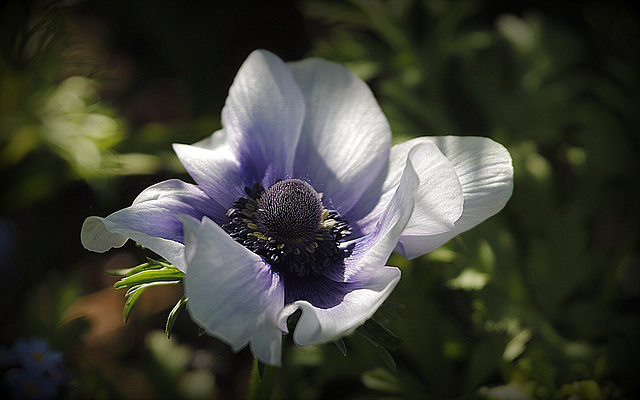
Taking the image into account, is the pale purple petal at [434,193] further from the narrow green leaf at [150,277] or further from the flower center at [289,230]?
the narrow green leaf at [150,277]

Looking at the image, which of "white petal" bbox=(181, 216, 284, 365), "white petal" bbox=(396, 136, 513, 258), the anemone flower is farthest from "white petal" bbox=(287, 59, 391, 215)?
"white petal" bbox=(181, 216, 284, 365)

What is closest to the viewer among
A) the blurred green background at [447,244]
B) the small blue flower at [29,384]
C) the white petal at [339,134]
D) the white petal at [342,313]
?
the white petal at [342,313]

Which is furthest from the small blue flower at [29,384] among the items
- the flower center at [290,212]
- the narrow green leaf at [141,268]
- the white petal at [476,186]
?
the white petal at [476,186]

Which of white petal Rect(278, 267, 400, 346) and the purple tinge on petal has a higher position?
white petal Rect(278, 267, 400, 346)

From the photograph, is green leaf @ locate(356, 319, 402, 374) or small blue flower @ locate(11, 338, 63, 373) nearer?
green leaf @ locate(356, 319, 402, 374)

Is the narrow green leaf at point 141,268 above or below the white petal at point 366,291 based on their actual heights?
below

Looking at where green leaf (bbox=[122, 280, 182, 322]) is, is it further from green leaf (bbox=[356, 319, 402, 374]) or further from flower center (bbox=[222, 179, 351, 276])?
green leaf (bbox=[356, 319, 402, 374])

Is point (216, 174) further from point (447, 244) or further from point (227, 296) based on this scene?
point (447, 244)
